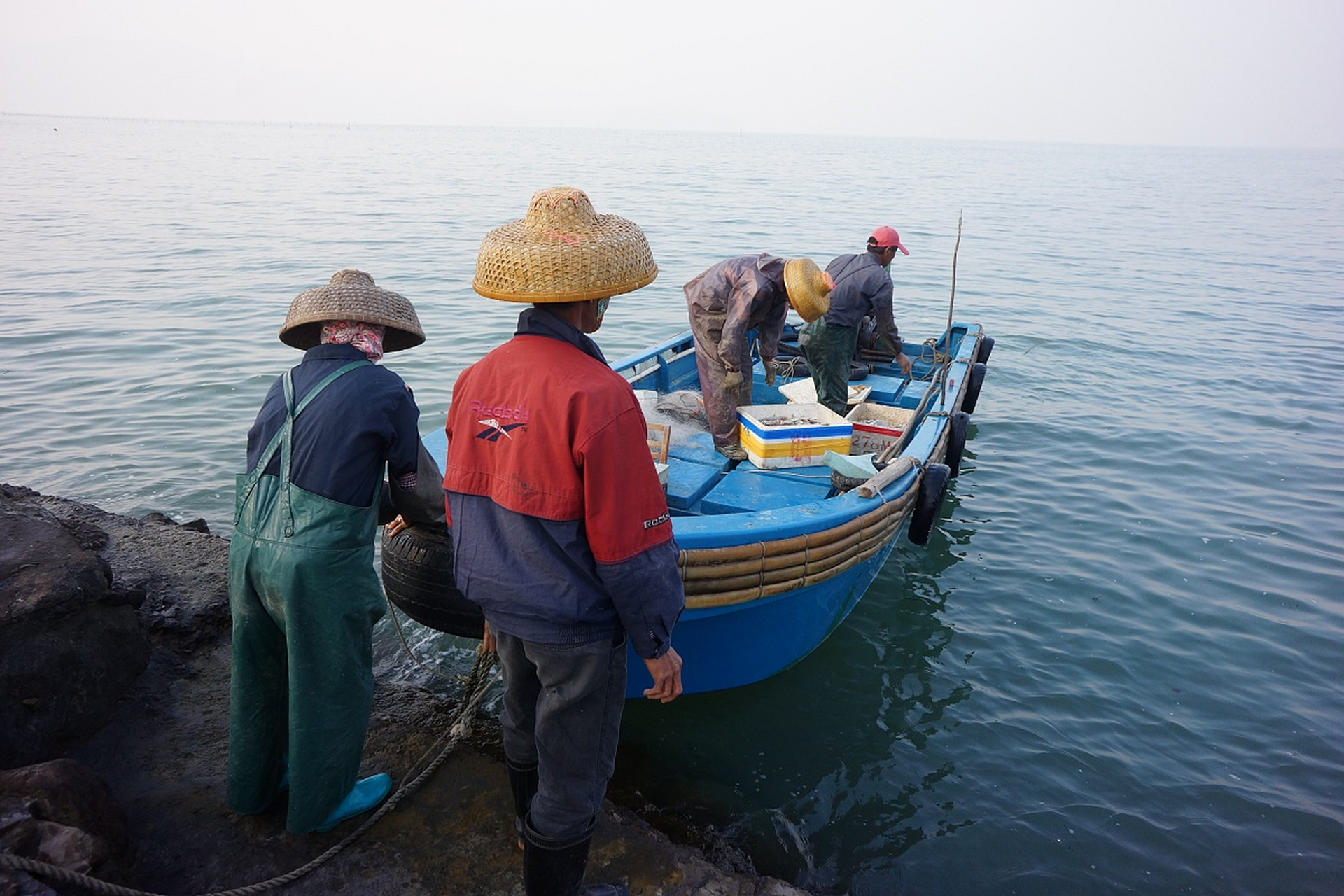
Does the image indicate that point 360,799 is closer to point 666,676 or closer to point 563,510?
point 666,676

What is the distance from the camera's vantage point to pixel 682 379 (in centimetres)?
725

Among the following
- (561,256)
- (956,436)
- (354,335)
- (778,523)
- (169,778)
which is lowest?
(169,778)

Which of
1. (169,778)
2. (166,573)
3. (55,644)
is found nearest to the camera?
(169,778)

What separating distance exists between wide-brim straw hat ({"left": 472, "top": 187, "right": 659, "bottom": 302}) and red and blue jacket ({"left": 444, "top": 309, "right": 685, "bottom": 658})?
9cm

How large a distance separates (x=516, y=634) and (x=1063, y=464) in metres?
7.83

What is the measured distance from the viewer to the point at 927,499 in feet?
16.6

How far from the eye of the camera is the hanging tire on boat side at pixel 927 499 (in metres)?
4.97

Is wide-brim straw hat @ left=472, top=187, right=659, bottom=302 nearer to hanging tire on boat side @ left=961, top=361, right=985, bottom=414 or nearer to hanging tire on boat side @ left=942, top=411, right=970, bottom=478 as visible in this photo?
hanging tire on boat side @ left=942, top=411, right=970, bottom=478

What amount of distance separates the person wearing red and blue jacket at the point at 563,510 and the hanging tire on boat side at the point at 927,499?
3164mm

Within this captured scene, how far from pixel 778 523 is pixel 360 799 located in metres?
2.06

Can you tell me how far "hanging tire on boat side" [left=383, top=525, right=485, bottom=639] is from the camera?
325cm

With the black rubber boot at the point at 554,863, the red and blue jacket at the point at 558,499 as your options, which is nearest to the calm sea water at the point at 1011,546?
the black rubber boot at the point at 554,863

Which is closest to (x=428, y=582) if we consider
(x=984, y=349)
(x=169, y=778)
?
(x=169, y=778)

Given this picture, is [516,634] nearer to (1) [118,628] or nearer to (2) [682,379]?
(1) [118,628]
